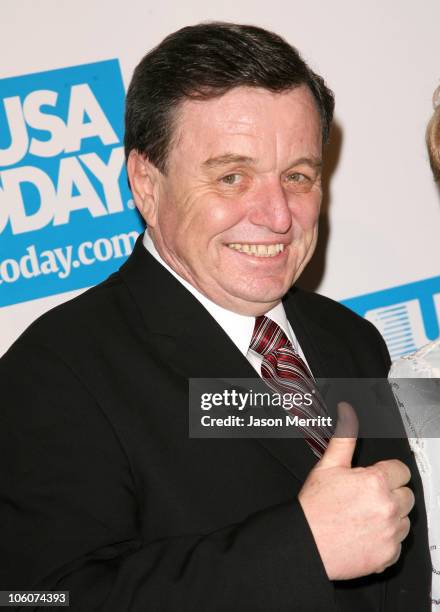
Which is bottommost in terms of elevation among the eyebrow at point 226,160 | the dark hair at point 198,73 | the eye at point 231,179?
the eye at point 231,179

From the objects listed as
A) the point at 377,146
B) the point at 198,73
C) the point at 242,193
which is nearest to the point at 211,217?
the point at 242,193

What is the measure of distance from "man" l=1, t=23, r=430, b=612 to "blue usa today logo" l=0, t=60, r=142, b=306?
37 centimetres

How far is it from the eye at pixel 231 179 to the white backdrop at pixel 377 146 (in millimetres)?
780

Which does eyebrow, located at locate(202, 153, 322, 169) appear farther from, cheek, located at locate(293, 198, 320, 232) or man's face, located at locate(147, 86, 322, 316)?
cheek, located at locate(293, 198, 320, 232)

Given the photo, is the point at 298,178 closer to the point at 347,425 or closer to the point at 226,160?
the point at 226,160

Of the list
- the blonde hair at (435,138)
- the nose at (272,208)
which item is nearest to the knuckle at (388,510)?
the nose at (272,208)

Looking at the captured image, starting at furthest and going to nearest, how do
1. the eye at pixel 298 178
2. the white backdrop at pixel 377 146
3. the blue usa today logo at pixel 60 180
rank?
the white backdrop at pixel 377 146 → the blue usa today logo at pixel 60 180 → the eye at pixel 298 178

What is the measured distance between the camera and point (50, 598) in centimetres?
151

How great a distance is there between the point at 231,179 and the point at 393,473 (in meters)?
0.68

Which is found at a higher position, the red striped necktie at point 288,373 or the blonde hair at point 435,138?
the blonde hair at point 435,138

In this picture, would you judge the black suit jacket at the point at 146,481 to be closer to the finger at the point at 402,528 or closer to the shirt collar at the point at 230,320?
the shirt collar at the point at 230,320

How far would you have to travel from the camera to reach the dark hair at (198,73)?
1.78 m

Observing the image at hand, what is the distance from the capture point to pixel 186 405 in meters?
1.73

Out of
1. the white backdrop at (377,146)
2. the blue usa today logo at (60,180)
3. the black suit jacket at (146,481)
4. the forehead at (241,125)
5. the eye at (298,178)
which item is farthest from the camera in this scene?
the white backdrop at (377,146)
